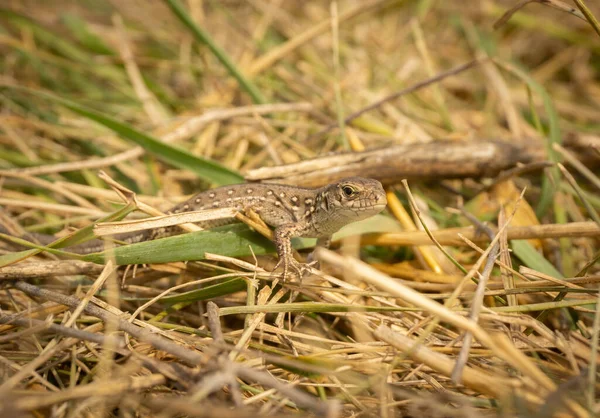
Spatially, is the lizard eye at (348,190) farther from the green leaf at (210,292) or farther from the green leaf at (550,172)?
the green leaf at (550,172)

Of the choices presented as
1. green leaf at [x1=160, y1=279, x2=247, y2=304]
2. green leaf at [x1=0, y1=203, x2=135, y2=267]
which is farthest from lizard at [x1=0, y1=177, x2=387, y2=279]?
green leaf at [x1=0, y1=203, x2=135, y2=267]

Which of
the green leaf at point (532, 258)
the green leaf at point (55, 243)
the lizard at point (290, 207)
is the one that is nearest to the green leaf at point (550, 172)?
the green leaf at point (532, 258)

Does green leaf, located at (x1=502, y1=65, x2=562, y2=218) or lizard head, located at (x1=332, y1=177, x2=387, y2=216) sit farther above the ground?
green leaf, located at (x1=502, y1=65, x2=562, y2=218)

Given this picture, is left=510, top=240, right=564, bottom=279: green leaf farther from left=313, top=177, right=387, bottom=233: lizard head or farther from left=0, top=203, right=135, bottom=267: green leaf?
left=0, top=203, right=135, bottom=267: green leaf

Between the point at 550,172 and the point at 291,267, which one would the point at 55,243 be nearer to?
the point at 291,267

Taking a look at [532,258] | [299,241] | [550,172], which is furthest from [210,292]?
[550,172]

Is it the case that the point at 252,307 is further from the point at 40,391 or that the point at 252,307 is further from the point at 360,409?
the point at 40,391

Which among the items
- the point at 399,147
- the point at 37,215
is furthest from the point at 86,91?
the point at 399,147

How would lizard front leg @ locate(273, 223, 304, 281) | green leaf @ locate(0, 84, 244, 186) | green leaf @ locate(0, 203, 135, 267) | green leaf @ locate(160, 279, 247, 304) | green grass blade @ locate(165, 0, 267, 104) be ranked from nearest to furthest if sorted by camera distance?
green leaf @ locate(0, 203, 135, 267) → green leaf @ locate(160, 279, 247, 304) → lizard front leg @ locate(273, 223, 304, 281) → green leaf @ locate(0, 84, 244, 186) → green grass blade @ locate(165, 0, 267, 104)
